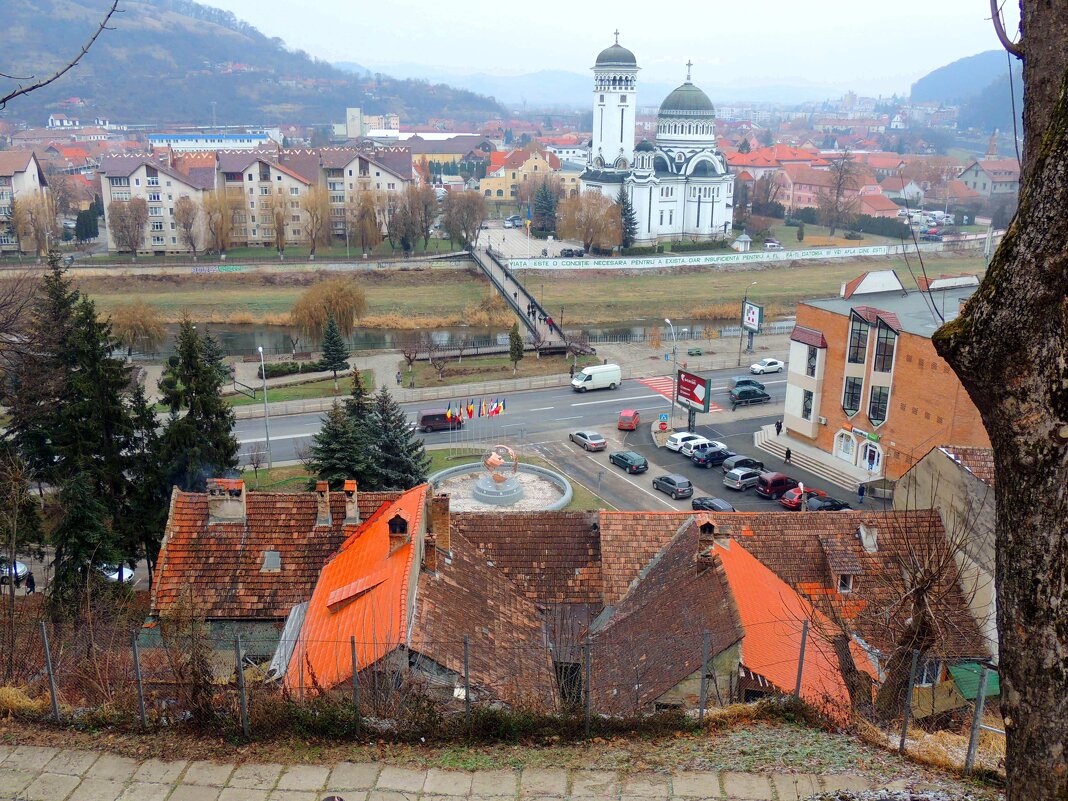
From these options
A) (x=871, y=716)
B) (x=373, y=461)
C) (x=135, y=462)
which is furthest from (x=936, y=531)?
(x=135, y=462)

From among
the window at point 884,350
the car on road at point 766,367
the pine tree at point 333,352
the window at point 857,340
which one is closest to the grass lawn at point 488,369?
the pine tree at point 333,352

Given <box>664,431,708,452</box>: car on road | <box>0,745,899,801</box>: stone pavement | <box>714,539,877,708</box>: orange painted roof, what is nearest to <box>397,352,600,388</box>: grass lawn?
<box>664,431,708,452</box>: car on road

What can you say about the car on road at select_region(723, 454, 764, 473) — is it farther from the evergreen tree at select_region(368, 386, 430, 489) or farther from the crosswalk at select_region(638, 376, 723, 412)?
the evergreen tree at select_region(368, 386, 430, 489)

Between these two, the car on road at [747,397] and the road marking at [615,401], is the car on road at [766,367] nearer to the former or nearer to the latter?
the car on road at [747,397]

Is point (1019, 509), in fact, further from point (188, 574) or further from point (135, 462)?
point (135, 462)

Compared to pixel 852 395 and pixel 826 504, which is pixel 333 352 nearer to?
pixel 852 395

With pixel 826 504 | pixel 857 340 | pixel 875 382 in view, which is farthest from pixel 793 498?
pixel 857 340
